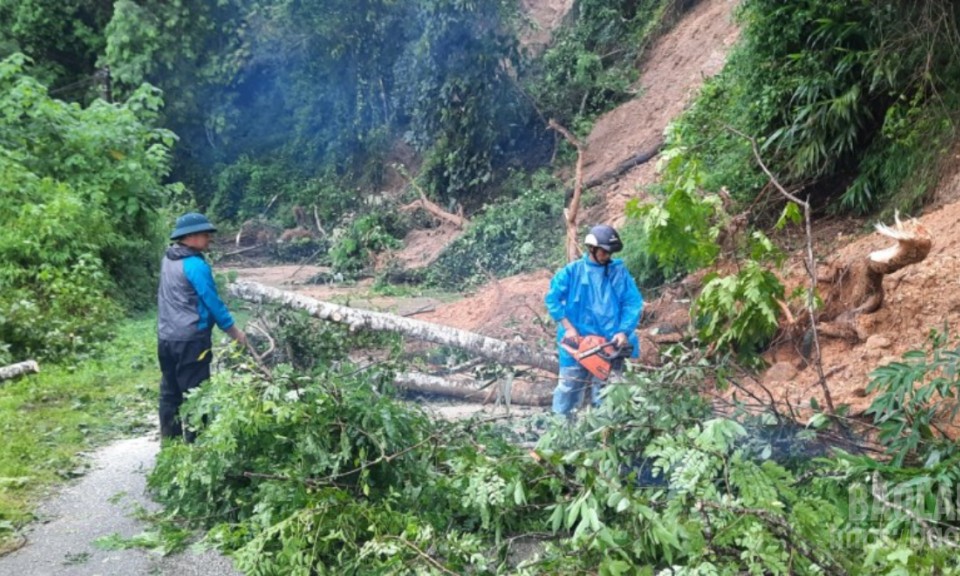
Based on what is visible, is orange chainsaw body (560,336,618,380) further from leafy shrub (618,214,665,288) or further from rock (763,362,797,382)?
leafy shrub (618,214,665,288)

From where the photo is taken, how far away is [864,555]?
3568mm

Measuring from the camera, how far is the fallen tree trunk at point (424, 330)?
7.62 m

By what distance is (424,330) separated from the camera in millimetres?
8188

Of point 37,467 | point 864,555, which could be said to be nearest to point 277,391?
point 37,467

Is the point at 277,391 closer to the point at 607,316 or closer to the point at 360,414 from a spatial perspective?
the point at 360,414

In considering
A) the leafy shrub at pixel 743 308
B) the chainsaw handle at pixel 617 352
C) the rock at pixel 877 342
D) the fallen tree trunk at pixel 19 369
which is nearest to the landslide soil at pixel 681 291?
the rock at pixel 877 342

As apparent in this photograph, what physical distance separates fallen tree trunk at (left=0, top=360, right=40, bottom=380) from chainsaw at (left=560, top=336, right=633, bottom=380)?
5.60 meters

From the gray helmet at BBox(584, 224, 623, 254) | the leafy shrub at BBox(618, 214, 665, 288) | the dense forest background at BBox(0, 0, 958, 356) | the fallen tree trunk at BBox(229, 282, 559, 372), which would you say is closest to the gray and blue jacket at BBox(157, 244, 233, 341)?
the fallen tree trunk at BBox(229, 282, 559, 372)

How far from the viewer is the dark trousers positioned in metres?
6.10

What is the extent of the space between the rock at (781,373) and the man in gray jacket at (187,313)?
13.4 feet

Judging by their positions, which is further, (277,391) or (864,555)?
(277,391)

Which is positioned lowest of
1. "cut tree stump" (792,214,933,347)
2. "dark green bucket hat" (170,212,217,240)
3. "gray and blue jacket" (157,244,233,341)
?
"cut tree stump" (792,214,933,347)

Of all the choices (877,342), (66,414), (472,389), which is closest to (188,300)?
(66,414)

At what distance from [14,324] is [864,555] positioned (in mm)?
8867
